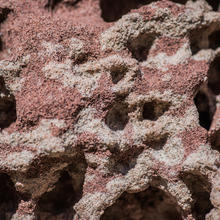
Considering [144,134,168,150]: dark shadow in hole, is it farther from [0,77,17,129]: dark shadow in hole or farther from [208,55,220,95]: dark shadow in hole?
[0,77,17,129]: dark shadow in hole

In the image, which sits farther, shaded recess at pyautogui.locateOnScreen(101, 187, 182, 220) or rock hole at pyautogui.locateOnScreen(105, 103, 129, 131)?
shaded recess at pyautogui.locateOnScreen(101, 187, 182, 220)

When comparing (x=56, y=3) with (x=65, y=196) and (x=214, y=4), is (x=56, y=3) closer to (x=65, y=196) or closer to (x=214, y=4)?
(x=214, y=4)

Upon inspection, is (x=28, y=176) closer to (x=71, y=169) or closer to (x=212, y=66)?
(x=71, y=169)

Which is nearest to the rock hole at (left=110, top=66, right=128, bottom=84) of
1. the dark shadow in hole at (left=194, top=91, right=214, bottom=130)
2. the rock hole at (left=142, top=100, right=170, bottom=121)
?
the rock hole at (left=142, top=100, right=170, bottom=121)

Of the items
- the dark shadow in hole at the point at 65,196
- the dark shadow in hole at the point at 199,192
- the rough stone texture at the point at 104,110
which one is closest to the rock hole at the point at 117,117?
the rough stone texture at the point at 104,110

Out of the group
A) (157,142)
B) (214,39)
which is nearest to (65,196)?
(157,142)

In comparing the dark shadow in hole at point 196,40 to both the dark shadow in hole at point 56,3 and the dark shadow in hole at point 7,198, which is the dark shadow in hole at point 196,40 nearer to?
the dark shadow in hole at point 56,3
